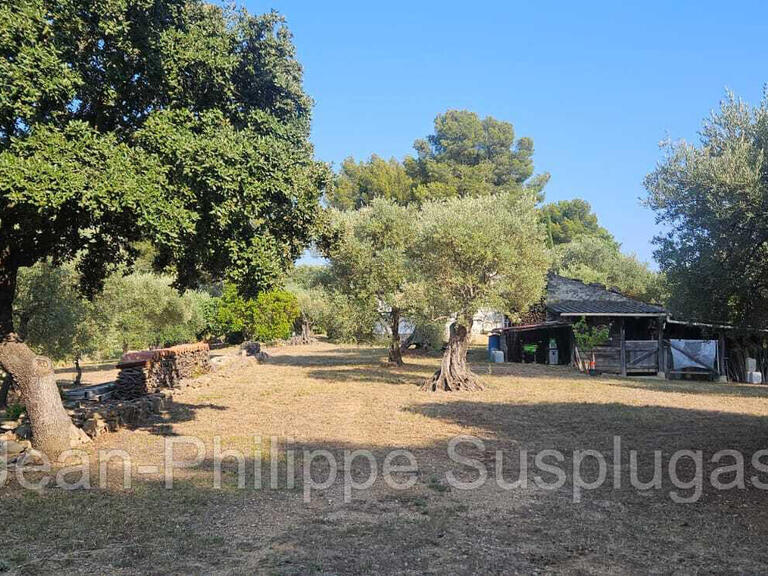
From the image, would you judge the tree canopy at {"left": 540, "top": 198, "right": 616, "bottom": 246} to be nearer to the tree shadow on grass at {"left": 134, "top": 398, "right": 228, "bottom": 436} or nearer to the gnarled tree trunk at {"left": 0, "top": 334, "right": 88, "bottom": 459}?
the tree shadow on grass at {"left": 134, "top": 398, "right": 228, "bottom": 436}

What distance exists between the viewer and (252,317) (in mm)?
53188

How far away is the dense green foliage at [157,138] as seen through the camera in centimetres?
885

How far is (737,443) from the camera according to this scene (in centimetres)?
1190

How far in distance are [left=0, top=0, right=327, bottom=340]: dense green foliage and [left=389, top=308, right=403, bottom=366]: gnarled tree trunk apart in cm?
1858

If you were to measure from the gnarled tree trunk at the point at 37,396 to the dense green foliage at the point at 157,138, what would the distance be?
675 millimetres

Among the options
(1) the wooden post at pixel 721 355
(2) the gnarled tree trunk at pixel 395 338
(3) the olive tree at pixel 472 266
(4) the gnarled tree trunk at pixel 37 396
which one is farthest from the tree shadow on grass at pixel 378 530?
(1) the wooden post at pixel 721 355

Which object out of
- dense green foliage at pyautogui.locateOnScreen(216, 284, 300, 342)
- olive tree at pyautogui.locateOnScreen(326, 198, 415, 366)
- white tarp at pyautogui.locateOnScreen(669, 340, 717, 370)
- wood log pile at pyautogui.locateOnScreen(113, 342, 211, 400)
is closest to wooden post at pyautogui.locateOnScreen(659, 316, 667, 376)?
white tarp at pyautogui.locateOnScreen(669, 340, 717, 370)

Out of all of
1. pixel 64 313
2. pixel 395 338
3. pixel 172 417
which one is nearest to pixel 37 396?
pixel 172 417

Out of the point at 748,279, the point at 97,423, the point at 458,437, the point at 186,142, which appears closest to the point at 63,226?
the point at 186,142

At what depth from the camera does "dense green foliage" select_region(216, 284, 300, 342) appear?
5291 centimetres

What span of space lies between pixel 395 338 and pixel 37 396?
73.7ft

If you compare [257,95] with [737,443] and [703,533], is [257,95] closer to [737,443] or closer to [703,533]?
[703,533]

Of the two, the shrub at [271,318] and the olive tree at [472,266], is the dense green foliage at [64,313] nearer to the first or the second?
the olive tree at [472,266]

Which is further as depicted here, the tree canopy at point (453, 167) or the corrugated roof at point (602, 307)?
the tree canopy at point (453, 167)
